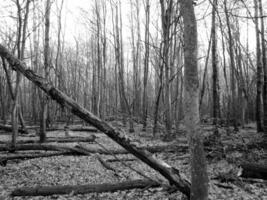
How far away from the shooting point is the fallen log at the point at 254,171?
15.0ft

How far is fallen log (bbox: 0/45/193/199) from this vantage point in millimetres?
3049

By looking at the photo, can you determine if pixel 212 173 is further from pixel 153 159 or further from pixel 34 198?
pixel 34 198

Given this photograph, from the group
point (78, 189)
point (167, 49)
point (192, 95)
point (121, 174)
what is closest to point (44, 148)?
point (121, 174)

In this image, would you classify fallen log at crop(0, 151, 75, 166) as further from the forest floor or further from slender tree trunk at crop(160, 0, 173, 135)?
slender tree trunk at crop(160, 0, 173, 135)

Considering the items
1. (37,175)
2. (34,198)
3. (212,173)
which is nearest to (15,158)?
(37,175)

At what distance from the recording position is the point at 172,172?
3.19 meters

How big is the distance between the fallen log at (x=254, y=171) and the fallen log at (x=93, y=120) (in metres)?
2.15

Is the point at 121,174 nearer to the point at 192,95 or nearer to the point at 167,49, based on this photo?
the point at 192,95

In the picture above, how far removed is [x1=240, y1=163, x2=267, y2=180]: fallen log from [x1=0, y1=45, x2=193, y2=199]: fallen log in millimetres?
2147

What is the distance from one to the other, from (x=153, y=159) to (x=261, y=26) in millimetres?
10930

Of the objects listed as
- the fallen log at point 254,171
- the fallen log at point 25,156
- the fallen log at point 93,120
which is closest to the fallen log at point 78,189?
the fallen log at point 93,120

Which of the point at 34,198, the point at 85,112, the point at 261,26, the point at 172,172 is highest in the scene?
the point at 261,26

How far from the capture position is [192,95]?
2.69m

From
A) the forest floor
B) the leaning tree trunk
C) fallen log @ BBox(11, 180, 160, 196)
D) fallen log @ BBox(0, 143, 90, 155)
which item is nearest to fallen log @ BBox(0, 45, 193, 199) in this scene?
the forest floor
